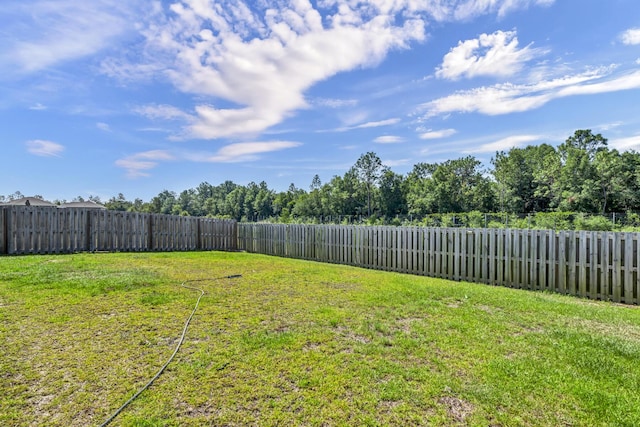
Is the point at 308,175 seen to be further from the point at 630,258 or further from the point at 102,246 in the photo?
the point at 630,258

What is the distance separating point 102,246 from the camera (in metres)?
11.6

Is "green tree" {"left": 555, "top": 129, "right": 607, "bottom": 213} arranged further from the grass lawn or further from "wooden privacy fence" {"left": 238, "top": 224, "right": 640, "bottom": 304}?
the grass lawn

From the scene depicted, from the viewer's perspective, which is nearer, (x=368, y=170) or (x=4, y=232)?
(x=4, y=232)

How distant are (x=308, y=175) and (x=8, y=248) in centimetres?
5264

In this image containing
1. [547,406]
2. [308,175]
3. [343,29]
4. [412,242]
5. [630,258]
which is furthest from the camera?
[308,175]

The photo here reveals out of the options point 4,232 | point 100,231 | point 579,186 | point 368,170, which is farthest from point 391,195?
point 4,232

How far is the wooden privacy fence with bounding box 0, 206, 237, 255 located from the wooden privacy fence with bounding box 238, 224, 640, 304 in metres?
6.98

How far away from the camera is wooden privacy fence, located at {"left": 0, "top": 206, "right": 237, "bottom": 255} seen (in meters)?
9.95

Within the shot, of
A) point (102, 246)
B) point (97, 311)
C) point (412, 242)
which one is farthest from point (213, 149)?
point (97, 311)

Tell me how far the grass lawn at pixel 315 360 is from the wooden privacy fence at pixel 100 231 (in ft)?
23.1

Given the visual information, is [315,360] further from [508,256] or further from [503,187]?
[503,187]

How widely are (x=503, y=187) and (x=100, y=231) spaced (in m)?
42.2

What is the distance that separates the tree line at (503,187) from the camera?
30312mm

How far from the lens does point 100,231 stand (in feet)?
38.0
